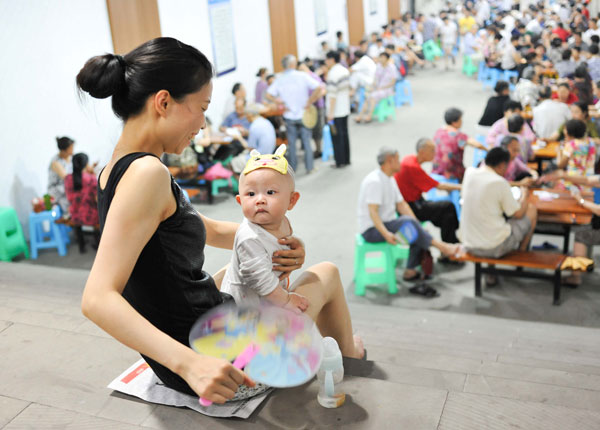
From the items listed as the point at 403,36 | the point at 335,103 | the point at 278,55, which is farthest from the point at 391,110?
the point at 403,36

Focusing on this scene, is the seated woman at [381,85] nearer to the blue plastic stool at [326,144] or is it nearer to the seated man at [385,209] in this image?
the blue plastic stool at [326,144]

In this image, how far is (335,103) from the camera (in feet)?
29.5

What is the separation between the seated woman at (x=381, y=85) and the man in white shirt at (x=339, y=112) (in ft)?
8.25

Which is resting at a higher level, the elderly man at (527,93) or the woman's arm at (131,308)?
the woman's arm at (131,308)

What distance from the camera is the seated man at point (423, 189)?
574 cm

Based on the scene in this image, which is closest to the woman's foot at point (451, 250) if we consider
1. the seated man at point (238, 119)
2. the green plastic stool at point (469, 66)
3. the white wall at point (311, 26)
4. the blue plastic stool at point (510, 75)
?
the seated man at point (238, 119)

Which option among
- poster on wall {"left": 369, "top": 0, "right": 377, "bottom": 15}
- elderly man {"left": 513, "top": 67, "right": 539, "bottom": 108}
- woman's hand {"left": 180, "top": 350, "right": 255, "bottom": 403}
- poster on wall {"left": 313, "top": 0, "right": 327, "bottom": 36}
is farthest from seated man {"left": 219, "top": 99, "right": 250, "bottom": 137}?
poster on wall {"left": 369, "top": 0, "right": 377, "bottom": 15}

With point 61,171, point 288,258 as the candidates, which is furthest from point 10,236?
point 288,258

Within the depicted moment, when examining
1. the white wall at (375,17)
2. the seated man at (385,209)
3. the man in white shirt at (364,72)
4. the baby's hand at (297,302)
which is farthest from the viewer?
the white wall at (375,17)

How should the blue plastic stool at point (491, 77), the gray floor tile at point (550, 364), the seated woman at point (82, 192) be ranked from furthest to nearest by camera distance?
the blue plastic stool at point (491, 77), the seated woman at point (82, 192), the gray floor tile at point (550, 364)

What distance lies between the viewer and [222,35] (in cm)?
1002

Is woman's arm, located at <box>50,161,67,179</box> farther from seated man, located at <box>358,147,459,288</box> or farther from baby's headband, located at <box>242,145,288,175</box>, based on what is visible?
baby's headband, located at <box>242,145,288,175</box>

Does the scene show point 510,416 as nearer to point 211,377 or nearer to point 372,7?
point 211,377

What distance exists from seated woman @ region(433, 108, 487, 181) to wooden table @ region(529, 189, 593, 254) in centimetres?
103
